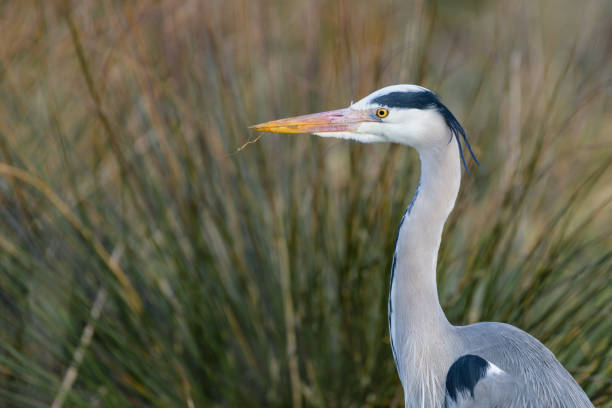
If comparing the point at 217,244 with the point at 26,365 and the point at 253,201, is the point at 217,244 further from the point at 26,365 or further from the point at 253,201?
the point at 26,365

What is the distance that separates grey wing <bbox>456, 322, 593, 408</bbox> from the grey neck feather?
3.9 inches

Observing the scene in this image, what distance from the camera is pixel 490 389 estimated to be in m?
1.57

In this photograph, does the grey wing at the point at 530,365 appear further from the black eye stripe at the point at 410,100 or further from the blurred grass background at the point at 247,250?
the black eye stripe at the point at 410,100

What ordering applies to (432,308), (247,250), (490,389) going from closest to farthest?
(490,389)
(432,308)
(247,250)

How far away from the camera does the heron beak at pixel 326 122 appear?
164cm

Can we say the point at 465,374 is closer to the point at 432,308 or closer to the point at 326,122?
the point at 432,308

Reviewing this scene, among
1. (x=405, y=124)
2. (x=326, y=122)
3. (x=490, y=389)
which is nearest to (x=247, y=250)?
(x=326, y=122)

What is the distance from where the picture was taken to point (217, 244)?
2.36 m

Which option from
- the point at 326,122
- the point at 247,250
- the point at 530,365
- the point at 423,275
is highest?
the point at 326,122

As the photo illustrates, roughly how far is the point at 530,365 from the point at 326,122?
2.21 ft

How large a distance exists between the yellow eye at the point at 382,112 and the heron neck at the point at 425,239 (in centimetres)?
11

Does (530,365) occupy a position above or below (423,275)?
below

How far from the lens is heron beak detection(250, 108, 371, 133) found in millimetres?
1644

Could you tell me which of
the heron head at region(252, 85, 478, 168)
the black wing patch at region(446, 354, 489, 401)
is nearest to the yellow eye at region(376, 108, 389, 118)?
the heron head at region(252, 85, 478, 168)
